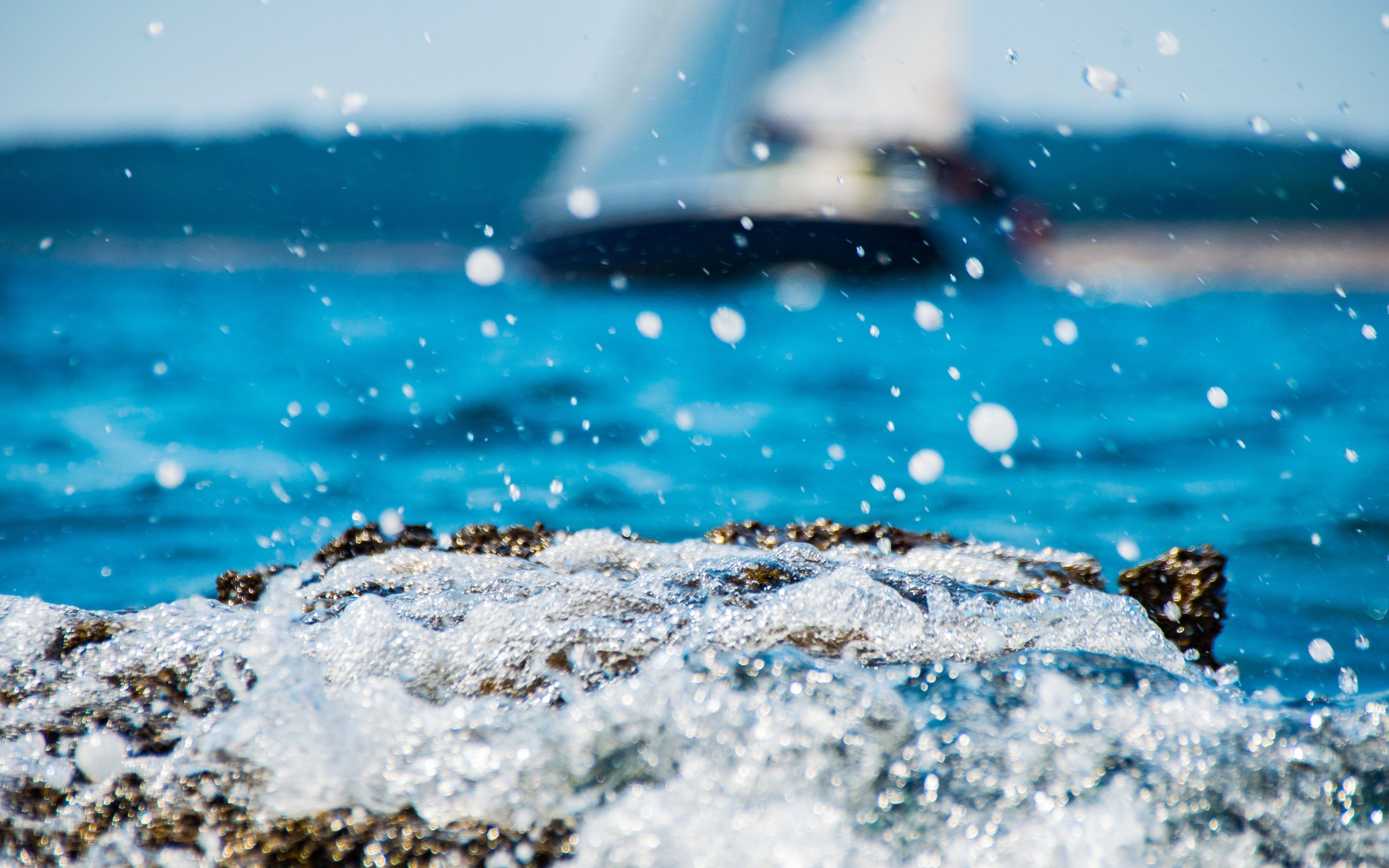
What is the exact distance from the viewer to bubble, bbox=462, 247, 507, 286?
36.5m

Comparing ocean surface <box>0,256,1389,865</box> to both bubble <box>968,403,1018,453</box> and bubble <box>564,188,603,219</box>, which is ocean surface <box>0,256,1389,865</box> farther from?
bubble <box>564,188,603,219</box>

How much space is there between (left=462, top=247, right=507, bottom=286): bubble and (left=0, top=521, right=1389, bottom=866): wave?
105ft

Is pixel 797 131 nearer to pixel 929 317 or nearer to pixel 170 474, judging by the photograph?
pixel 929 317

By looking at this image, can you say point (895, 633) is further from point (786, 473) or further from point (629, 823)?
point (786, 473)

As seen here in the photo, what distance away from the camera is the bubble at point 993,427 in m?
6.59

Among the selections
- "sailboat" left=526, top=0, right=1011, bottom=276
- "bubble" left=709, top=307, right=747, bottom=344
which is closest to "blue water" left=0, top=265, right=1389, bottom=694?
"bubble" left=709, top=307, right=747, bottom=344

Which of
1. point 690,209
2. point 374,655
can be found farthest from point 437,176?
point 374,655

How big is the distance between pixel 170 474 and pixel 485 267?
36510 millimetres

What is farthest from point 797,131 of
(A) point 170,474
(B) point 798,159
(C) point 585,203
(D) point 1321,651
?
(D) point 1321,651

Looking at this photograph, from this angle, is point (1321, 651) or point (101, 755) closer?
point (101, 755)

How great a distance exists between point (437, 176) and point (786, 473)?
169ft

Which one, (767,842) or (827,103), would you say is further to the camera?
(827,103)

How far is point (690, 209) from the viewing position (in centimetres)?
2584

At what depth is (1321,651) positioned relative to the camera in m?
2.85
